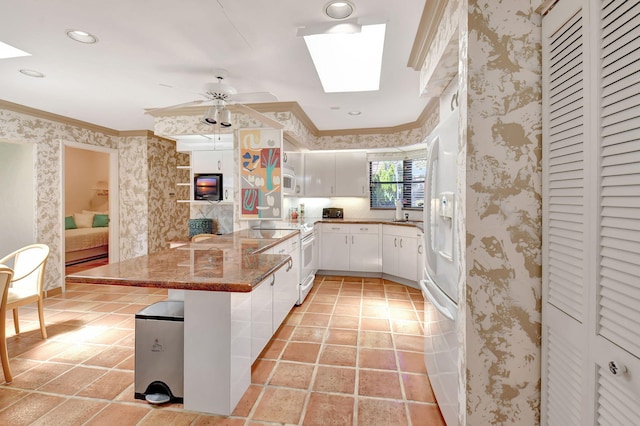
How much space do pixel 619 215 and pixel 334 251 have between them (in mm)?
4261

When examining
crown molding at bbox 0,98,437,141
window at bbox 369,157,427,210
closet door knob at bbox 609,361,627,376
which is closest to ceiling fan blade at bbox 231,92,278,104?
crown molding at bbox 0,98,437,141

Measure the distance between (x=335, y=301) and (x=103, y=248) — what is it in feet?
20.6

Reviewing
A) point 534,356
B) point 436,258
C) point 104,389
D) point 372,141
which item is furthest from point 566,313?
point 372,141

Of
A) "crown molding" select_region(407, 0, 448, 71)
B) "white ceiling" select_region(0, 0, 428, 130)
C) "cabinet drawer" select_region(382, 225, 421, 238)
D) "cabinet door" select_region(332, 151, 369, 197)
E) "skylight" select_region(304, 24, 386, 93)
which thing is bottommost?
"cabinet drawer" select_region(382, 225, 421, 238)

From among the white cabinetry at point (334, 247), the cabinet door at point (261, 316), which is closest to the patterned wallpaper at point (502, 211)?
the cabinet door at point (261, 316)

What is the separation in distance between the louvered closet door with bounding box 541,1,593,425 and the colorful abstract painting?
2976 millimetres

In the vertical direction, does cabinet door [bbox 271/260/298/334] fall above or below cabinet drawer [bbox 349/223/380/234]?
below

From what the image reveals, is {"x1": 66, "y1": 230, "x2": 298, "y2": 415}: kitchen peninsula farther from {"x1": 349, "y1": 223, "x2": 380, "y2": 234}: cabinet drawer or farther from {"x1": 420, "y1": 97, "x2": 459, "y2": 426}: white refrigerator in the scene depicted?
{"x1": 349, "y1": 223, "x2": 380, "y2": 234}: cabinet drawer

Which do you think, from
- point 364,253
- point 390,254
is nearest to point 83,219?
point 364,253

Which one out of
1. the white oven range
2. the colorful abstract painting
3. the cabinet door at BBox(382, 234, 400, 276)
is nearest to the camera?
the white oven range

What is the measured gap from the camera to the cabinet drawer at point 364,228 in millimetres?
4863

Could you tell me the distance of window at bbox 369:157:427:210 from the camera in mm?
5211

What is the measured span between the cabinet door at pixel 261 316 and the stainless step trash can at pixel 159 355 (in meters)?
0.50

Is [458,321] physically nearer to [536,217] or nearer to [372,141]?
[536,217]
